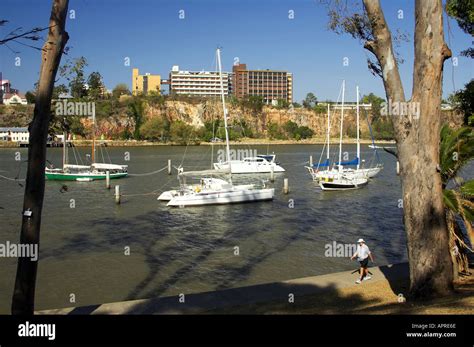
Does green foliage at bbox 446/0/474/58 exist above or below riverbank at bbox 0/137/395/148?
above

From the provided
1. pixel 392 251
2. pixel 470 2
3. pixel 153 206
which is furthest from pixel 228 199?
pixel 470 2

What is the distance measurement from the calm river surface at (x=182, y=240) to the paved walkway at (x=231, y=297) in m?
3.49

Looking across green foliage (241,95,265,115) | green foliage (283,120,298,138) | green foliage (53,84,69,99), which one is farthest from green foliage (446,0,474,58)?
green foliage (241,95,265,115)

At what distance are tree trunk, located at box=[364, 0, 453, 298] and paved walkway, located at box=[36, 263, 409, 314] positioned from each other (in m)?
3.63

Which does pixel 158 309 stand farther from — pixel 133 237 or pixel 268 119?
pixel 268 119

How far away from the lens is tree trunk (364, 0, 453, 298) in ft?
33.8

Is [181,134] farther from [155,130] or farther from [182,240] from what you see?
[182,240]

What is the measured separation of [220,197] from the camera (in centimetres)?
3719

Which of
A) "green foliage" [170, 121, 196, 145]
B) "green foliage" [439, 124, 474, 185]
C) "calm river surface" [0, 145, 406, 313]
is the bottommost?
"calm river surface" [0, 145, 406, 313]

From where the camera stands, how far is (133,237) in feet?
86.6

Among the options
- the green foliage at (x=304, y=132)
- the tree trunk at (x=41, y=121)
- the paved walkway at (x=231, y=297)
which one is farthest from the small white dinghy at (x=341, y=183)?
the green foliage at (x=304, y=132)

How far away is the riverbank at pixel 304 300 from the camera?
11234 millimetres

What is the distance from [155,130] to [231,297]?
14169 centimetres

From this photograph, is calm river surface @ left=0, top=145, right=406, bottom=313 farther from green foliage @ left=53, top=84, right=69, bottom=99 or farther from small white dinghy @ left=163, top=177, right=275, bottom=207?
green foliage @ left=53, top=84, right=69, bottom=99
